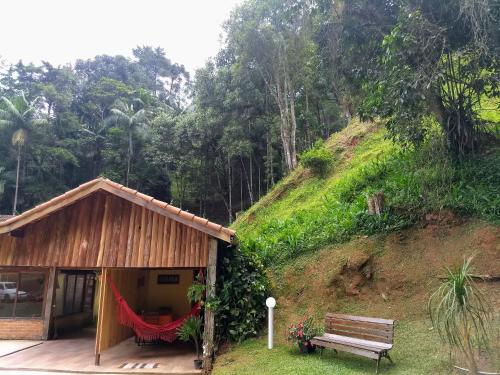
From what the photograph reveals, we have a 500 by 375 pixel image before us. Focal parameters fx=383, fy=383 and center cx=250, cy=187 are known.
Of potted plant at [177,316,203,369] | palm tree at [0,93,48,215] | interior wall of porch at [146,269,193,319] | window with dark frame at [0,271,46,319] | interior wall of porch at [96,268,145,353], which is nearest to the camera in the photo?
potted plant at [177,316,203,369]

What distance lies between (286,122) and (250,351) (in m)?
12.3

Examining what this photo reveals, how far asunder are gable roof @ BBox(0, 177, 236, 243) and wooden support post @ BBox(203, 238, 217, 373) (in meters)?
0.36

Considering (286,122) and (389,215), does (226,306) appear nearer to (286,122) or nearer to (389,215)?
(389,215)

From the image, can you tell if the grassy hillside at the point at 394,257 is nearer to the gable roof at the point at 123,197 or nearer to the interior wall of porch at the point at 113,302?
the gable roof at the point at 123,197

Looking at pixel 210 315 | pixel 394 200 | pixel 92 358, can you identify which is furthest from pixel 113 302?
pixel 394 200

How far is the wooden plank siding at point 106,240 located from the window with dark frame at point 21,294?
2371 mm

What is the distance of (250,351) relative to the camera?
6617 mm

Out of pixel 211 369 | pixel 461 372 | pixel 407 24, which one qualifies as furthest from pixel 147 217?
pixel 407 24

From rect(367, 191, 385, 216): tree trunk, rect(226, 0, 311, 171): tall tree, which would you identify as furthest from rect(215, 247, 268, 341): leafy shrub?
rect(226, 0, 311, 171): tall tree

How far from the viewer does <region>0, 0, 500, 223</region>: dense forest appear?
24.7 feet

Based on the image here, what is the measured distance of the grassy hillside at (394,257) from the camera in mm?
5779

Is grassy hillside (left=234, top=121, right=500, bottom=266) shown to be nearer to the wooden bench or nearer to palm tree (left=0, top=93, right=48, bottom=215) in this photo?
the wooden bench

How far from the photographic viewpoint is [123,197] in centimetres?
707

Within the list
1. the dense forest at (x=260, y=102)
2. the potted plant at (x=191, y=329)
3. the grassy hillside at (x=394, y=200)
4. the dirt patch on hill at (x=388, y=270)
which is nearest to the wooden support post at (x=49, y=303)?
the potted plant at (x=191, y=329)
